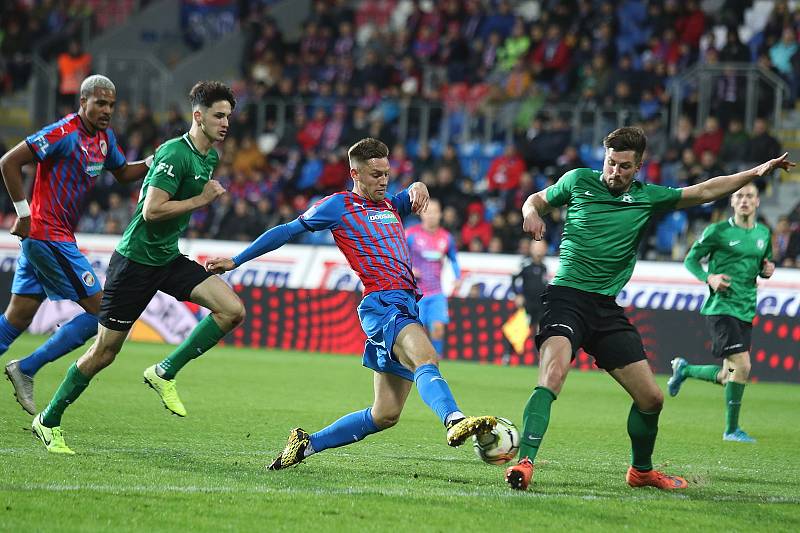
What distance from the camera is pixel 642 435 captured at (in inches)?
277

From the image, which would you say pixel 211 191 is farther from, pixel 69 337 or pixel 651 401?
pixel 651 401

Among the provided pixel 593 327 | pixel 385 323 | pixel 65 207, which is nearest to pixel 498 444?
pixel 385 323

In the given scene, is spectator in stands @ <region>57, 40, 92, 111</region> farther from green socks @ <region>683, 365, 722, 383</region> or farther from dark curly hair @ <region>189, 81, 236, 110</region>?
dark curly hair @ <region>189, 81, 236, 110</region>

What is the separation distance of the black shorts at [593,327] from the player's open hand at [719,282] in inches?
151

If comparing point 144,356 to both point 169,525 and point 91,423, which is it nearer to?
point 91,423

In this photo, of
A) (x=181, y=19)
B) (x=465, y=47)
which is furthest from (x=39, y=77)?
(x=465, y=47)

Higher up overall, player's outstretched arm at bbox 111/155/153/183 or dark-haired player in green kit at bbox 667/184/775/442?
player's outstretched arm at bbox 111/155/153/183

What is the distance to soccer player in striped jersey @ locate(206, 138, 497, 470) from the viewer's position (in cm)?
686

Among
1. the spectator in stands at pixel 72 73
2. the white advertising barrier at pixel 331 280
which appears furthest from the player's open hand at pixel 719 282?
the spectator in stands at pixel 72 73

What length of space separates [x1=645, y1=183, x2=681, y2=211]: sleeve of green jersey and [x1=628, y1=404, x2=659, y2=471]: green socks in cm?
124

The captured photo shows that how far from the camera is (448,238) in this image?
15.9 m

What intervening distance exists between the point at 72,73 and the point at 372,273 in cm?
2061

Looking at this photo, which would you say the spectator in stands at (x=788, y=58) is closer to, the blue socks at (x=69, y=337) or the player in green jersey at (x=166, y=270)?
the player in green jersey at (x=166, y=270)

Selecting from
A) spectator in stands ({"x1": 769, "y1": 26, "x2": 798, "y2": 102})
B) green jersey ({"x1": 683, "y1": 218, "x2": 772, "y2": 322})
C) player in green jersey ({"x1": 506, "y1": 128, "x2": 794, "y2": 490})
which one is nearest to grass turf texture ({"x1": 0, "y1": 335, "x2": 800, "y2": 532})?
player in green jersey ({"x1": 506, "y1": 128, "x2": 794, "y2": 490})
